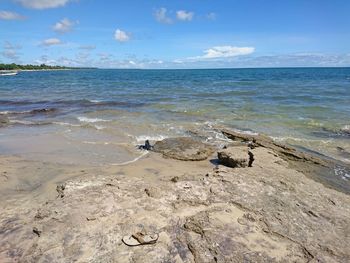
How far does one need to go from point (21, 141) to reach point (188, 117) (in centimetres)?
835

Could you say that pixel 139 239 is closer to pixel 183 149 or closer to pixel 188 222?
pixel 188 222

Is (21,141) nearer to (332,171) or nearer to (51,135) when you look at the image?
(51,135)

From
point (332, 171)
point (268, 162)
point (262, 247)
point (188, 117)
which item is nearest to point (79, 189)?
point (262, 247)

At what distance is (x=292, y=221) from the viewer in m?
5.11

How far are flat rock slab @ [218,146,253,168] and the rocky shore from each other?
55 cm

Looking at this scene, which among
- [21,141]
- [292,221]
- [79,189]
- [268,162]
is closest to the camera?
[292,221]

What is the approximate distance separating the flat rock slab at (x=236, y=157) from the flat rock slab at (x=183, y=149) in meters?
0.84

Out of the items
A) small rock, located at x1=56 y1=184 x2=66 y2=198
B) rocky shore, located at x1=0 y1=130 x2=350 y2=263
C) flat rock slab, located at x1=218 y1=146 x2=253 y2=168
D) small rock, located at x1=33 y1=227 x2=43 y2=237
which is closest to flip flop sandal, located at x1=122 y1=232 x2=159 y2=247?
rocky shore, located at x1=0 y1=130 x2=350 y2=263

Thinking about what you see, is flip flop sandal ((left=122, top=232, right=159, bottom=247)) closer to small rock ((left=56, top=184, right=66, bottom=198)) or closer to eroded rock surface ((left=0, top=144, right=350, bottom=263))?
eroded rock surface ((left=0, top=144, right=350, bottom=263))

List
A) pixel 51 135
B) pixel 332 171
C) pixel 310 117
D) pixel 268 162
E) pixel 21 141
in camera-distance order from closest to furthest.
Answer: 1. pixel 268 162
2. pixel 332 171
3. pixel 21 141
4. pixel 51 135
5. pixel 310 117

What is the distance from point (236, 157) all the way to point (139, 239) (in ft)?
14.3

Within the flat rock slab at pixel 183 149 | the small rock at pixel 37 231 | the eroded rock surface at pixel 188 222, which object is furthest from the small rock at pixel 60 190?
the flat rock slab at pixel 183 149

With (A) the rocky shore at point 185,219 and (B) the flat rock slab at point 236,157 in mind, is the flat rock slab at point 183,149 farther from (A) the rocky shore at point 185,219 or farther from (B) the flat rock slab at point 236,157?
(A) the rocky shore at point 185,219

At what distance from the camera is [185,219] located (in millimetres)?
5129
